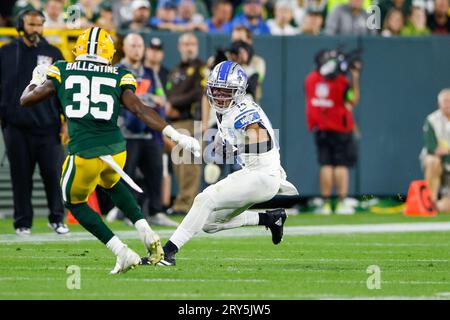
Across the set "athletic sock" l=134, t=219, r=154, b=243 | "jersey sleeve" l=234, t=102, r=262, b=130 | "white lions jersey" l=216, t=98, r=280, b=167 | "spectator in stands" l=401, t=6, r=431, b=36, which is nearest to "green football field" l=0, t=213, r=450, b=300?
"athletic sock" l=134, t=219, r=154, b=243

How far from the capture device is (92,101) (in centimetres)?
840

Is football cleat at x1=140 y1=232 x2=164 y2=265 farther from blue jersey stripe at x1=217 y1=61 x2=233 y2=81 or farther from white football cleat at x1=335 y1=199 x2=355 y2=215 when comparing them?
white football cleat at x1=335 y1=199 x2=355 y2=215

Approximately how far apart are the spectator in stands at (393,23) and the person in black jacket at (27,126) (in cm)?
597

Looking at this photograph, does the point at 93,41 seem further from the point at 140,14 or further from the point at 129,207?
the point at 140,14

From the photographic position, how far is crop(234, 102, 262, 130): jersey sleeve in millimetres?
8570

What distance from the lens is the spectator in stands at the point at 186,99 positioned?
14133 mm

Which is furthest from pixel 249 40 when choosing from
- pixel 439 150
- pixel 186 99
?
pixel 439 150

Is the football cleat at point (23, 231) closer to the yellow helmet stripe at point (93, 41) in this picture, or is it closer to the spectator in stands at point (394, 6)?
the yellow helmet stripe at point (93, 41)

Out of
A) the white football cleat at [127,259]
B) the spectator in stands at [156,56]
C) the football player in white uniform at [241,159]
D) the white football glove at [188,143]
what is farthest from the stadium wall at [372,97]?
the white football cleat at [127,259]

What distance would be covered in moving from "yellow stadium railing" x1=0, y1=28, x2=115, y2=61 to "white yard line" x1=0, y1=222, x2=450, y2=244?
3038mm
